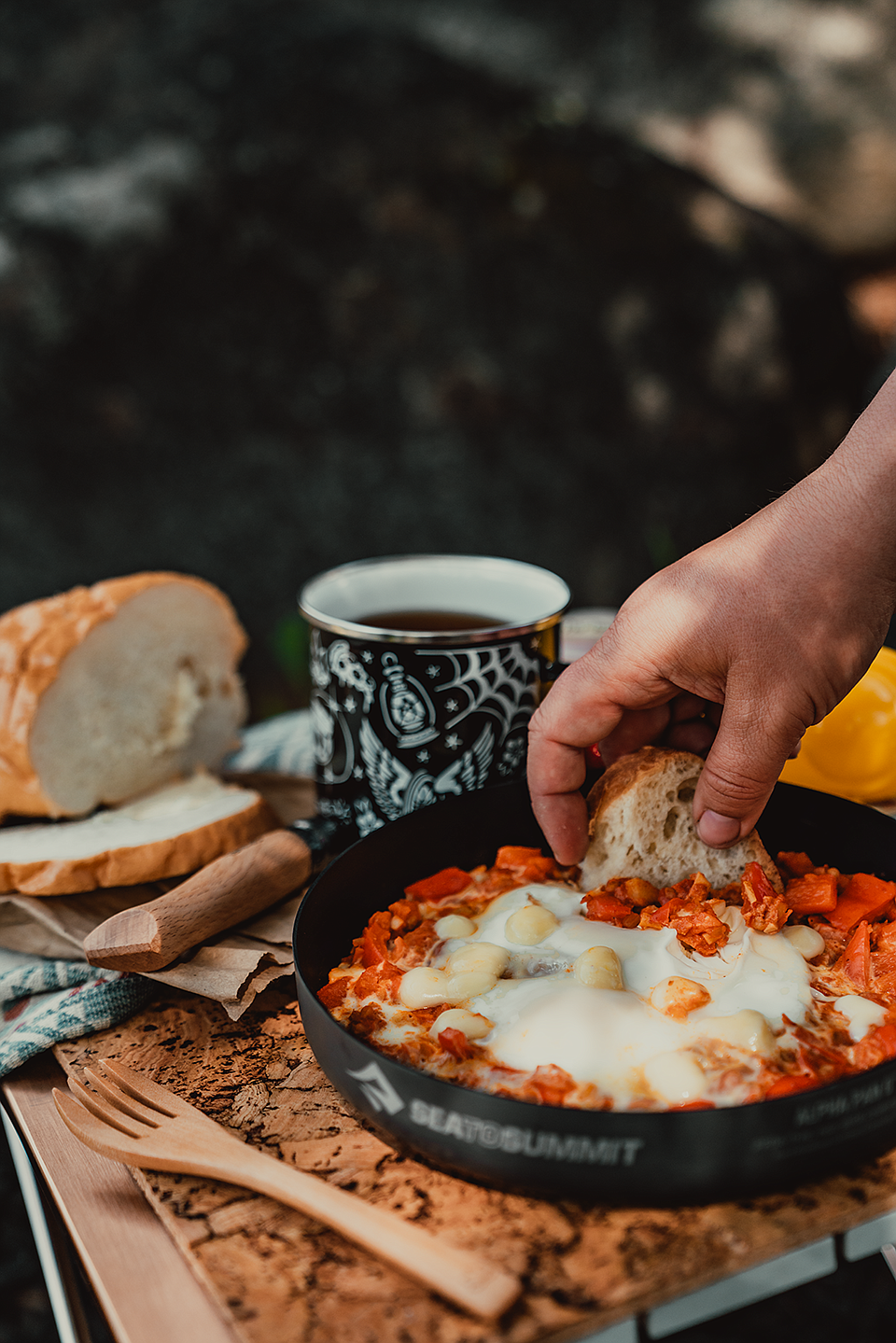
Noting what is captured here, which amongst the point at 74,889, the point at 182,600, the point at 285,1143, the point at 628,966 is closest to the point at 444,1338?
the point at 285,1143

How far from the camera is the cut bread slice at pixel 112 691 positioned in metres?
2.22

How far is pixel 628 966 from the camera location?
1.43 metres

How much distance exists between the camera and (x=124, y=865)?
1997 millimetres

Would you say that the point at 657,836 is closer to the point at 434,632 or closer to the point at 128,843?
the point at 434,632

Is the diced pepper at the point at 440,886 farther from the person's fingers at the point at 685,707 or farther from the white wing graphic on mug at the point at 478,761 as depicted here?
the person's fingers at the point at 685,707

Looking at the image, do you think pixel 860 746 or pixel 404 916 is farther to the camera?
pixel 860 746

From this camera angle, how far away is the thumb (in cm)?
147

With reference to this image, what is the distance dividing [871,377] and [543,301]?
192 cm

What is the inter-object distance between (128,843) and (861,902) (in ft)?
4.62

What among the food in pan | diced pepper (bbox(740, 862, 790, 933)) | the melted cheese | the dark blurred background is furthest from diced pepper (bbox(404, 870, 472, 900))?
the dark blurred background

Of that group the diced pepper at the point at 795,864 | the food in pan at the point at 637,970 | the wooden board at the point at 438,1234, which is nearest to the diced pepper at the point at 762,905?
the food in pan at the point at 637,970

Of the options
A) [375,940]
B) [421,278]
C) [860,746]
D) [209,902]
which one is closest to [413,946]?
[375,940]

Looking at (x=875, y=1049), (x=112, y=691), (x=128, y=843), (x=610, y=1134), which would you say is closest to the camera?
(x=610, y=1134)

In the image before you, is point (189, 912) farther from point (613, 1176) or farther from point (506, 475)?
point (506, 475)
